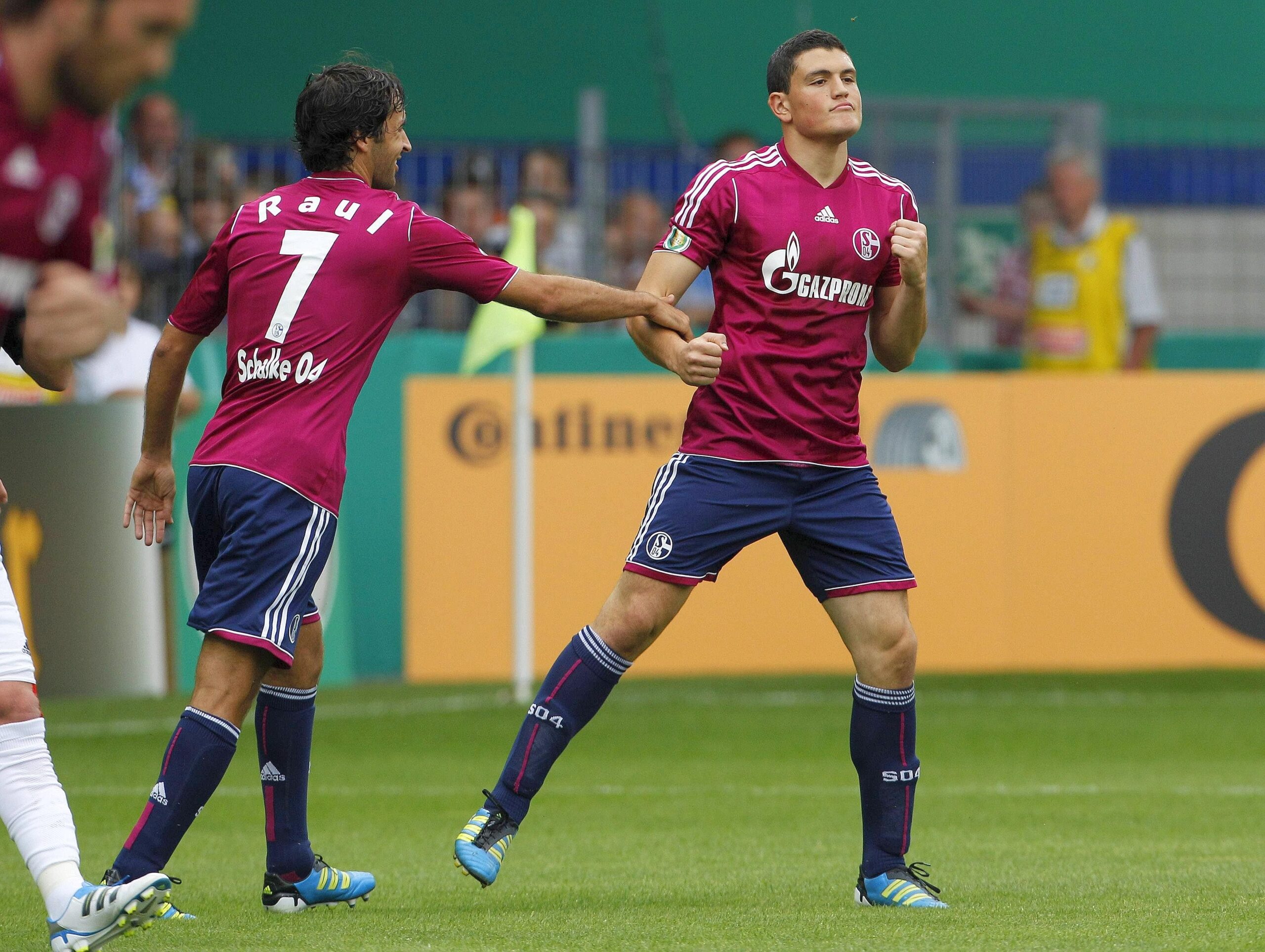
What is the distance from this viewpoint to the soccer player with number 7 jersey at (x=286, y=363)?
4891 millimetres

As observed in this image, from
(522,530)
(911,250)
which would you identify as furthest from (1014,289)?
(911,250)

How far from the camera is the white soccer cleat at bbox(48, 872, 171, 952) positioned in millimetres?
4336

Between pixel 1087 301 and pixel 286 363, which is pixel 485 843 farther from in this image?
pixel 1087 301

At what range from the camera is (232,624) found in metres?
4.85

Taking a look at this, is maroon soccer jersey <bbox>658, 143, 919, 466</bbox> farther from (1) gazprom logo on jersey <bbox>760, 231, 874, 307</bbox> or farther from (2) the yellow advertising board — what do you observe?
(2) the yellow advertising board

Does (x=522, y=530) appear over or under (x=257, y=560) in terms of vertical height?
under

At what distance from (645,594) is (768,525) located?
37 centimetres

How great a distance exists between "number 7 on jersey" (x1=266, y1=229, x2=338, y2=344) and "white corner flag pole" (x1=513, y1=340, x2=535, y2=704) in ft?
18.7

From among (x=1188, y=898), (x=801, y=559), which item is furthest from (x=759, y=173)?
(x=1188, y=898)

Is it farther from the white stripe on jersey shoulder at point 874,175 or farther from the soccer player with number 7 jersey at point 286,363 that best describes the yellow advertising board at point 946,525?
the soccer player with number 7 jersey at point 286,363

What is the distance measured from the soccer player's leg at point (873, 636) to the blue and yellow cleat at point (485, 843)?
3.11 ft

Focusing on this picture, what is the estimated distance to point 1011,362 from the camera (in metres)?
13.5

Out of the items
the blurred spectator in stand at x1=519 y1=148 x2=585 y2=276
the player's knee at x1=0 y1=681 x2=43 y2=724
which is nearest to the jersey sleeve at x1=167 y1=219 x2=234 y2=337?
the player's knee at x1=0 y1=681 x2=43 y2=724

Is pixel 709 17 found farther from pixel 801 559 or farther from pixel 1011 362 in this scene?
pixel 801 559
